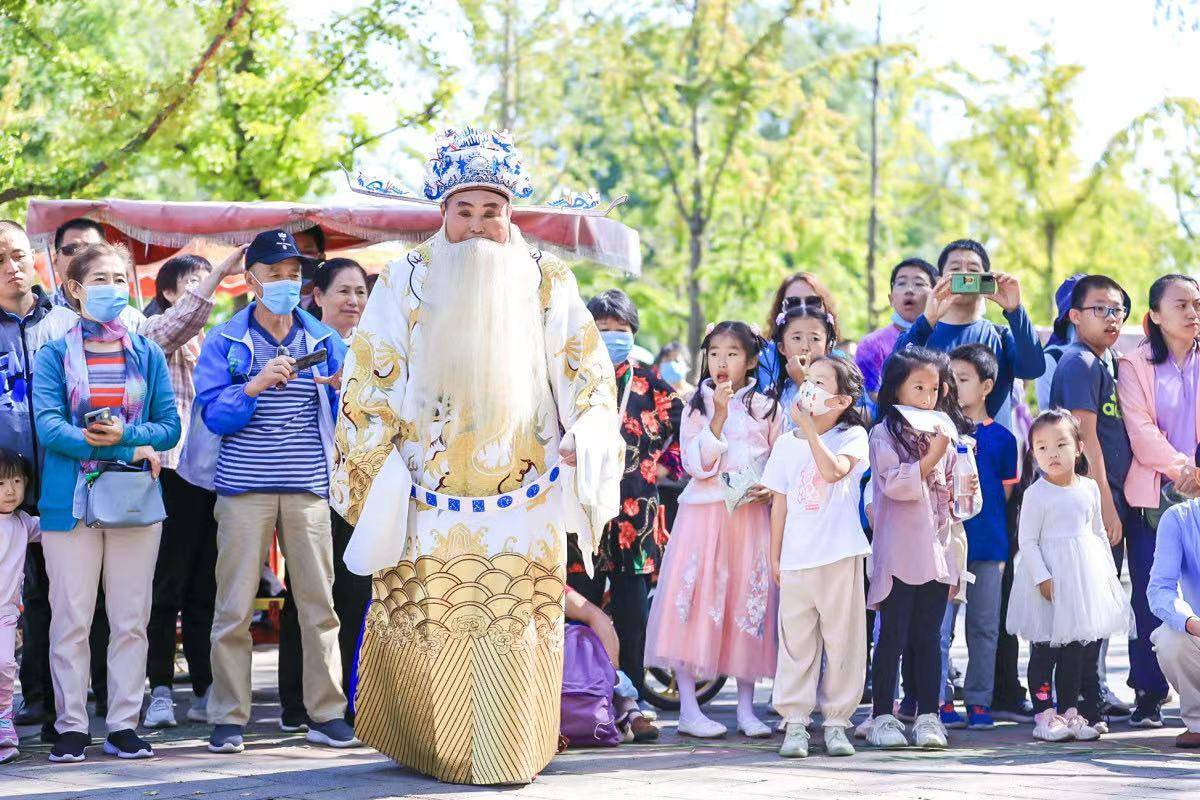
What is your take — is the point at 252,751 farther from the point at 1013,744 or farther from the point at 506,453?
the point at 1013,744

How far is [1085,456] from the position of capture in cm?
709

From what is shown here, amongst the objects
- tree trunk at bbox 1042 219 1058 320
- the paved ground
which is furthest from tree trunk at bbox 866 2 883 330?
the paved ground

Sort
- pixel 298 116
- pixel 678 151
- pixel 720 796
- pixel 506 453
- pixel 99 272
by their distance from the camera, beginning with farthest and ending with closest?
pixel 678 151 → pixel 298 116 → pixel 99 272 → pixel 506 453 → pixel 720 796

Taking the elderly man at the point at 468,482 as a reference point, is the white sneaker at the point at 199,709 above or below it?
below

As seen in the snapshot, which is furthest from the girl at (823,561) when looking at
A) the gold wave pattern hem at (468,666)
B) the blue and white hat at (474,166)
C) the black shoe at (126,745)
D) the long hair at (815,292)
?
the black shoe at (126,745)

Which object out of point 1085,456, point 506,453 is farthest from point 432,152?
point 1085,456

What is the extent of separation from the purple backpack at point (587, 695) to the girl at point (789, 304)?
1553mm

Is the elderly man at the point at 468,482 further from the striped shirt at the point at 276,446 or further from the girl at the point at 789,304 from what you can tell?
the girl at the point at 789,304

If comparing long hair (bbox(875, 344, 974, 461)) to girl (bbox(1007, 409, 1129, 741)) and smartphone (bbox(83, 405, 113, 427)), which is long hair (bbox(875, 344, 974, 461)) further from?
smartphone (bbox(83, 405, 113, 427))

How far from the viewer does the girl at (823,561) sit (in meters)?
6.23

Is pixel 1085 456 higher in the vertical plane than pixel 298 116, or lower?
lower

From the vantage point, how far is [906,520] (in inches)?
256

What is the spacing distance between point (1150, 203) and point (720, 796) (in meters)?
17.4

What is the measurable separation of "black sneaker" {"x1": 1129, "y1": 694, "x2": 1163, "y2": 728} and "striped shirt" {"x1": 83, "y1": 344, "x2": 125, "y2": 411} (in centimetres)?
481
